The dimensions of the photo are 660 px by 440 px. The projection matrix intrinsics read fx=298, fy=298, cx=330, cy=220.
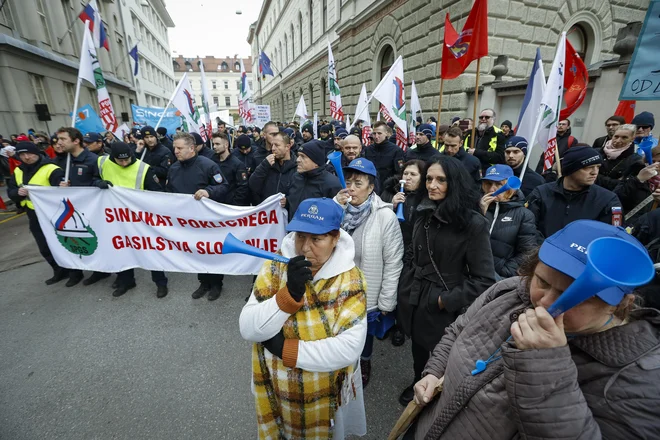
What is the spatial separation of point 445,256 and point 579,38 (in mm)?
13818

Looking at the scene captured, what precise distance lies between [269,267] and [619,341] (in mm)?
1343

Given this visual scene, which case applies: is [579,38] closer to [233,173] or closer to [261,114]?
[261,114]

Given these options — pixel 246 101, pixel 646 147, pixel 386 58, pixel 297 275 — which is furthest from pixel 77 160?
pixel 386 58

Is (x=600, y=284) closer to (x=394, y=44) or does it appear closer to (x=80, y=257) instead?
(x=80, y=257)

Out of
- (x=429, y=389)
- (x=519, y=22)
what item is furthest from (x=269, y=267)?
(x=519, y=22)

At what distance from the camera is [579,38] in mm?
10766

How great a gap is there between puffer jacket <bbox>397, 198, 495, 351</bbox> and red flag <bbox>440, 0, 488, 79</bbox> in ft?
13.7

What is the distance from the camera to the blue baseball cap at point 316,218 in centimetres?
146

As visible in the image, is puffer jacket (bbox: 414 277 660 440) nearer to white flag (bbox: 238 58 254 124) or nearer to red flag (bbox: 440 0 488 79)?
red flag (bbox: 440 0 488 79)

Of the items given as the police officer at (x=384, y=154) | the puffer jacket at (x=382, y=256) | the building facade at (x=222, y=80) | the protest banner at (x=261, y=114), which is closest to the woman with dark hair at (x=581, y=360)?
the puffer jacket at (x=382, y=256)

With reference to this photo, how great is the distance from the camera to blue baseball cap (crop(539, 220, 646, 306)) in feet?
2.52

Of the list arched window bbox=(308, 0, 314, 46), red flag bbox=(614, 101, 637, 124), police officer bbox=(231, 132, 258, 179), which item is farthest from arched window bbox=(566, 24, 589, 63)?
arched window bbox=(308, 0, 314, 46)

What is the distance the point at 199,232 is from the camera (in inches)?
153

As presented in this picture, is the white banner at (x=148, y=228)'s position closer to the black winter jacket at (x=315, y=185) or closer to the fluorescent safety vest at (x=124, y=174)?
the fluorescent safety vest at (x=124, y=174)
